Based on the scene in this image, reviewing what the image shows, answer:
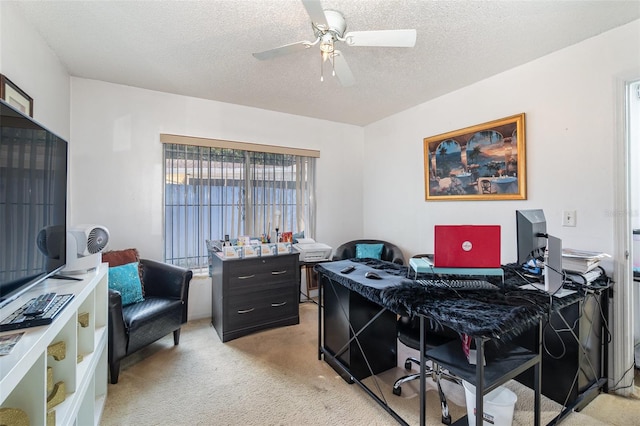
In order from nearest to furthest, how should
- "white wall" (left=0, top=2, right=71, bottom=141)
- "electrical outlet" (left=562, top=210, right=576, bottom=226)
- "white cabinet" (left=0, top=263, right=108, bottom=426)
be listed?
"white cabinet" (left=0, top=263, right=108, bottom=426) → "white wall" (left=0, top=2, right=71, bottom=141) → "electrical outlet" (left=562, top=210, right=576, bottom=226)

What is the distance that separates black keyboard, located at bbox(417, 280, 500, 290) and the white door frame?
1.15 m

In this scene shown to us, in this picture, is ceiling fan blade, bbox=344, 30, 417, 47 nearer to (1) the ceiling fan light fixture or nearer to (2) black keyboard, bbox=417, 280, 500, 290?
(1) the ceiling fan light fixture

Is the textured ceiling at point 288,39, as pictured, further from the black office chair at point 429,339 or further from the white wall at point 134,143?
the black office chair at point 429,339

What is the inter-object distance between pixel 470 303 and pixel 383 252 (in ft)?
7.55

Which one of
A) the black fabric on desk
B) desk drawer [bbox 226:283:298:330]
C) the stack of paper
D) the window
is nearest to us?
the black fabric on desk

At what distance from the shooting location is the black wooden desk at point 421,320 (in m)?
1.25

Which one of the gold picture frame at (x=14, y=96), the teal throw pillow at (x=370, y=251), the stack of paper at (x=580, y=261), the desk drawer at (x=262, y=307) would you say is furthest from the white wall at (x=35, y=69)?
the stack of paper at (x=580, y=261)

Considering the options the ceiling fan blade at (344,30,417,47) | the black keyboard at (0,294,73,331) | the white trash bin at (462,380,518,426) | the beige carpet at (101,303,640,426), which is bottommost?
the beige carpet at (101,303,640,426)

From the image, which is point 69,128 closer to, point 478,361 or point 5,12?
point 5,12

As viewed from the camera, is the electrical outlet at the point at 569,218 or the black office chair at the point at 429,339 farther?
the electrical outlet at the point at 569,218

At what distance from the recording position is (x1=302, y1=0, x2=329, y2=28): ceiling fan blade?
4.33 feet

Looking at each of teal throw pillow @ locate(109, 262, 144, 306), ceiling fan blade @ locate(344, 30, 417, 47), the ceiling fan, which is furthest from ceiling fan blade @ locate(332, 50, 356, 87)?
teal throw pillow @ locate(109, 262, 144, 306)

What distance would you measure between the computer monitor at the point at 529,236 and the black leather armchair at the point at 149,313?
260cm

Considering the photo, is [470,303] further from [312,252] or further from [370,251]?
[370,251]
